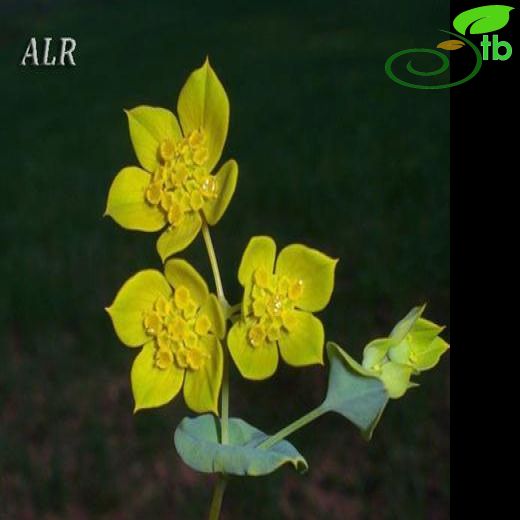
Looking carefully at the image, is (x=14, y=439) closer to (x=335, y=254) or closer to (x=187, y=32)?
(x=335, y=254)

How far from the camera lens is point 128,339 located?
22.8 inches

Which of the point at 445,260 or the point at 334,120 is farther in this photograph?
the point at 334,120

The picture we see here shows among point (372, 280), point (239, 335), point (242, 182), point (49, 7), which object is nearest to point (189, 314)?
point (239, 335)

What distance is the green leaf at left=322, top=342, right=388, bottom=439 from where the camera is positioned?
57cm

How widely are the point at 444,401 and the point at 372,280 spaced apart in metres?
0.32

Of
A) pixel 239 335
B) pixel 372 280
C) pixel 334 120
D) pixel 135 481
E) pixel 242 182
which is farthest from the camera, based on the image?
pixel 334 120

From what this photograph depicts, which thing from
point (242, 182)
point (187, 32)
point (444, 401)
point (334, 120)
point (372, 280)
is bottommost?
point (444, 401)

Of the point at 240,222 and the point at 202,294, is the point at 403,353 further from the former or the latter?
the point at 240,222

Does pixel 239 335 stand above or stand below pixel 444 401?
above

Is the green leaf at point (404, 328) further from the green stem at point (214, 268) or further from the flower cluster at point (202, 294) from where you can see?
the green stem at point (214, 268)

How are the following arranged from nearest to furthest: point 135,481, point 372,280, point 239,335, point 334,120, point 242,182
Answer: point 239,335 < point 135,481 < point 372,280 < point 242,182 < point 334,120
